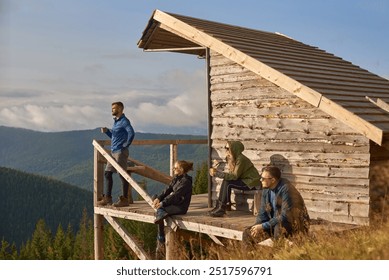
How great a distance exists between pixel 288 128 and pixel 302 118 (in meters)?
0.40

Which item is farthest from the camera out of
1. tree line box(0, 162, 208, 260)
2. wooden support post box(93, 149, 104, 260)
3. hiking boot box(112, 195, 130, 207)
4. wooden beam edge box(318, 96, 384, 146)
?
→ tree line box(0, 162, 208, 260)

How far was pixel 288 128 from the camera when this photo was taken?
10.7 m

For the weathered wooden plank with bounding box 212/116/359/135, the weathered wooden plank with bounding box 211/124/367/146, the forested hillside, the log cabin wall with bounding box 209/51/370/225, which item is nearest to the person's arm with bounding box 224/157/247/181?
the log cabin wall with bounding box 209/51/370/225

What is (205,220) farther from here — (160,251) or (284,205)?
(284,205)

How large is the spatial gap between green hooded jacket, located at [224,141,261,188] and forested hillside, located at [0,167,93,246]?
4666 inches

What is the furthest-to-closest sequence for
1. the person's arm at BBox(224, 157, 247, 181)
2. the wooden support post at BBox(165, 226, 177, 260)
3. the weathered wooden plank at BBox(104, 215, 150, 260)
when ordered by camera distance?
the weathered wooden plank at BBox(104, 215, 150, 260) < the wooden support post at BBox(165, 226, 177, 260) < the person's arm at BBox(224, 157, 247, 181)

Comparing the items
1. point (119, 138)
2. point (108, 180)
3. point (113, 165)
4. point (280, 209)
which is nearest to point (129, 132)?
point (119, 138)

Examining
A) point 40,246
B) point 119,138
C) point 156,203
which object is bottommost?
point 40,246

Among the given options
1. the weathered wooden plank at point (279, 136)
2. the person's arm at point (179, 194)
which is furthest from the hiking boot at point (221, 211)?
the weathered wooden plank at point (279, 136)

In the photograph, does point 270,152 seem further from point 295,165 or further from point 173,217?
point 173,217

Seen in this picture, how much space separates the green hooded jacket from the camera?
10.5 m

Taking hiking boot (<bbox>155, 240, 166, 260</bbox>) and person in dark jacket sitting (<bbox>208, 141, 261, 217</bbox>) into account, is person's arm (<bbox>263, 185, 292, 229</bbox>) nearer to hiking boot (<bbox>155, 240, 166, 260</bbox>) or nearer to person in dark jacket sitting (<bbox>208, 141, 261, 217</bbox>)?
person in dark jacket sitting (<bbox>208, 141, 261, 217</bbox>)

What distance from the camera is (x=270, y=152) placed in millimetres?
11094
